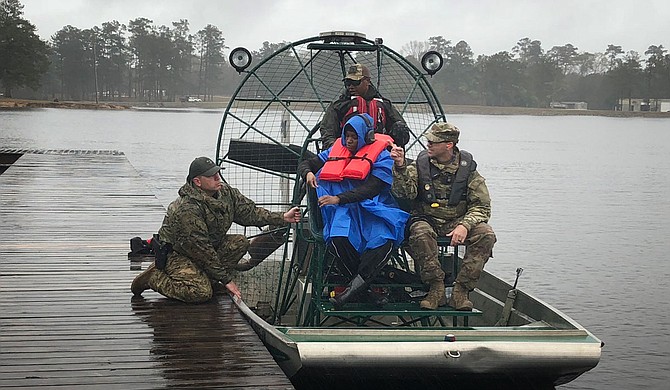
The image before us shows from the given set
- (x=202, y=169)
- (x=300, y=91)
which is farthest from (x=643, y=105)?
(x=202, y=169)

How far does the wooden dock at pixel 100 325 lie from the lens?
5.25 m

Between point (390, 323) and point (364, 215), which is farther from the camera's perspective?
point (390, 323)

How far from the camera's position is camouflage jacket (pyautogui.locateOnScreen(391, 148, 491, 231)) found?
22.6 ft

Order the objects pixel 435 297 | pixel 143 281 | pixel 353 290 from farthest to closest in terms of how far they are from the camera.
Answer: pixel 143 281, pixel 435 297, pixel 353 290

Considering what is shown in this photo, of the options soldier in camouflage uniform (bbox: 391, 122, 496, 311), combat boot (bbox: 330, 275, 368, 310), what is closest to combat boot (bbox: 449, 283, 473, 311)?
soldier in camouflage uniform (bbox: 391, 122, 496, 311)

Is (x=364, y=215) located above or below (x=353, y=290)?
above

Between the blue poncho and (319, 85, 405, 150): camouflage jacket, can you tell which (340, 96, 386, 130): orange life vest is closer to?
(319, 85, 405, 150): camouflage jacket

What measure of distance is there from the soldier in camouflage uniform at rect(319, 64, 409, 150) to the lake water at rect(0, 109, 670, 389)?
3.23m

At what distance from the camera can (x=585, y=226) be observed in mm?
20109

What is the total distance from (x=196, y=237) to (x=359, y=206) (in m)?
1.28

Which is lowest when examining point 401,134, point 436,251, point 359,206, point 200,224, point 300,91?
point 436,251

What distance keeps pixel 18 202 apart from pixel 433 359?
8.66 meters

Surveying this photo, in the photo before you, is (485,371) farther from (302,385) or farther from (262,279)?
(262,279)

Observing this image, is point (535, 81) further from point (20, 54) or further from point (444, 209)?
point (444, 209)
